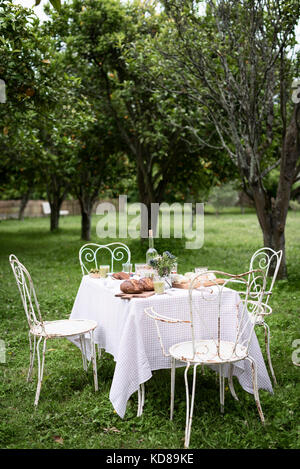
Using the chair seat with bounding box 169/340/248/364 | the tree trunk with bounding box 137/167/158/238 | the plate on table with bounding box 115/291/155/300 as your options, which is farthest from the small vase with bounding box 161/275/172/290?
the tree trunk with bounding box 137/167/158/238

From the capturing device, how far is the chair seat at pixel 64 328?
4.23 m

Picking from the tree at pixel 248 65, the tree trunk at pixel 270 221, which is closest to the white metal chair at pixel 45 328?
the tree at pixel 248 65

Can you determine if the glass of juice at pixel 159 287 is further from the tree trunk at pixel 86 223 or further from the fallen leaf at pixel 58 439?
the tree trunk at pixel 86 223

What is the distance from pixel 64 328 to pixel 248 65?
6.49m

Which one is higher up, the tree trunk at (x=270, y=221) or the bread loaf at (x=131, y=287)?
the tree trunk at (x=270, y=221)

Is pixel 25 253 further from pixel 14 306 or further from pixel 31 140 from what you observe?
pixel 14 306

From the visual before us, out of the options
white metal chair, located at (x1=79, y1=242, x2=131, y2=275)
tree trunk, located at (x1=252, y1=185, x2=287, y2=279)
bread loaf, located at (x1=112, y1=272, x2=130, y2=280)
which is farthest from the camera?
tree trunk, located at (x1=252, y1=185, x2=287, y2=279)

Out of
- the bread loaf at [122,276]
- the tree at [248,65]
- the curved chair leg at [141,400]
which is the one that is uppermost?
the tree at [248,65]

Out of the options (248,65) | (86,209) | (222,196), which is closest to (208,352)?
(248,65)

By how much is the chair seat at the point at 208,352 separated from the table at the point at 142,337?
0.78 feet

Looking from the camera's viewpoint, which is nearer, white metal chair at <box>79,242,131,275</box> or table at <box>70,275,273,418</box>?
table at <box>70,275,273,418</box>

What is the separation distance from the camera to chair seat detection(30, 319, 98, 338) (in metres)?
4.23

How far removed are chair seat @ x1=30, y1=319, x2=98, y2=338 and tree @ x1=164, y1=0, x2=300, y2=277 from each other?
4838mm

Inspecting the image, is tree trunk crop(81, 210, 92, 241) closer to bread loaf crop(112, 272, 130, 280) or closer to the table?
bread loaf crop(112, 272, 130, 280)
